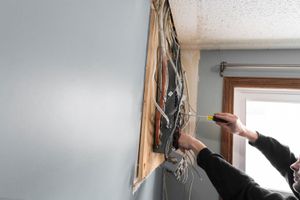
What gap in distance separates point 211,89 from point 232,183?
812mm

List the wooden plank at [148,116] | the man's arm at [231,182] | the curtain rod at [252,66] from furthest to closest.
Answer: the curtain rod at [252,66] < the man's arm at [231,182] < the wooden plank at [148,116]

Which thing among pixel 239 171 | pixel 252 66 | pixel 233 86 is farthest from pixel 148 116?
pixel 252 66

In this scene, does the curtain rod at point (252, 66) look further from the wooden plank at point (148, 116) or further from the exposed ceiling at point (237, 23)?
the wooden plank at point (148, 116)

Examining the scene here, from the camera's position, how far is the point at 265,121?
1627 millimetres

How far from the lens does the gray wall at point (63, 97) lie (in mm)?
235

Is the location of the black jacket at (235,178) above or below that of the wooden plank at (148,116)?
below

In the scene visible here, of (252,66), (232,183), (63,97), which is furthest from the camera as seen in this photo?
(252,66)

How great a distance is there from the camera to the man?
0.94 m

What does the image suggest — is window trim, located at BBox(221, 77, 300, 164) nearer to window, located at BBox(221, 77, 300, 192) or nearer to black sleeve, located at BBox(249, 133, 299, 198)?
window, located at BBox(221, 77, 300, 192)

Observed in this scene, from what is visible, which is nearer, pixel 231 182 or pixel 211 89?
pixel 231 182

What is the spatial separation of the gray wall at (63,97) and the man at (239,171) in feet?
2.01

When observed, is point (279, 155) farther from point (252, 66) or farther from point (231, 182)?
point (252, 66)

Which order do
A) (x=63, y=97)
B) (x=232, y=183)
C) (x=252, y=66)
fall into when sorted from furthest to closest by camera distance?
(x=252, y=66) → (x=232, y=183) → (x=63, y=97)

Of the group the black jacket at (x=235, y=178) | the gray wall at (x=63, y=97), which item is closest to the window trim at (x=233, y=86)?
the black jacket at (x=235, y=178)
